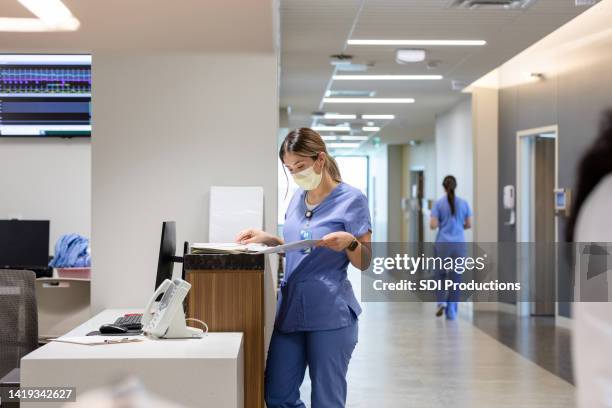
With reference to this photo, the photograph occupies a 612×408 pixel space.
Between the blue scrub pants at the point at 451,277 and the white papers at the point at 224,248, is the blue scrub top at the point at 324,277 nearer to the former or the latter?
the white papers at the point at 224,248

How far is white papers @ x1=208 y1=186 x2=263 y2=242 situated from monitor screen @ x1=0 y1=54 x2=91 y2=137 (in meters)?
2.55

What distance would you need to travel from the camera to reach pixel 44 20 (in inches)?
163

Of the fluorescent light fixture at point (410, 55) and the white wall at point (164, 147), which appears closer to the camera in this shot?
the white wall at point (164, 147)

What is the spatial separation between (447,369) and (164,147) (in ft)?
10.7

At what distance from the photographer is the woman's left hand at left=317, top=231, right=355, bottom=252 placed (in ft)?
10.8

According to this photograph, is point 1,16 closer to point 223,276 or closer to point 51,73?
point 223,276

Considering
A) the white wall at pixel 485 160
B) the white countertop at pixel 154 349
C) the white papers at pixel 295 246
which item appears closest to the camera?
the white countertop at pixel 154 349

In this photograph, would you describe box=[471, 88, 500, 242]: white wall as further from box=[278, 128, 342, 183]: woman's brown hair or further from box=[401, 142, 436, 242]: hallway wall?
box=[278, 128, 342, 183]: woman's brown hair

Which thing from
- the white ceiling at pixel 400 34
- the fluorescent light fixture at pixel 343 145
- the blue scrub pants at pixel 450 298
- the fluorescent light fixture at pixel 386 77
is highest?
the fluorescent light fixture at pixel 343 145

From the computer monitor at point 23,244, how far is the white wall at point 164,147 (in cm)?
164

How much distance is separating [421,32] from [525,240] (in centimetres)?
395

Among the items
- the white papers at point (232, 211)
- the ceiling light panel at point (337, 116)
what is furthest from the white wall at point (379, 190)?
the white papers at point (232, 211)

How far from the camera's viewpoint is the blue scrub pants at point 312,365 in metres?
3.46

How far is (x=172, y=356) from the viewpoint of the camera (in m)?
2.98
